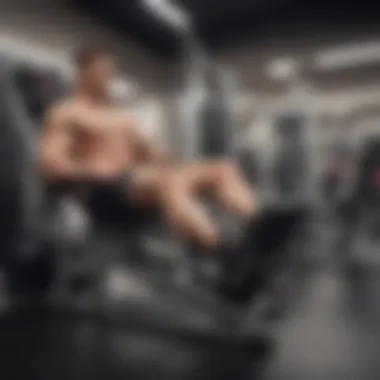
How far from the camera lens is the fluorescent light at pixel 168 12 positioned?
96 centimetres

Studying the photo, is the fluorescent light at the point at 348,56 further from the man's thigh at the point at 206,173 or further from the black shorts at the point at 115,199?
the black shorts at the point at 115,199

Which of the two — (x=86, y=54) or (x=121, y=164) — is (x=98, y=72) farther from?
(x=121, y=164)

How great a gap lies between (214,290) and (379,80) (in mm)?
515

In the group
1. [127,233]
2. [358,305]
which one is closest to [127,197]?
[127,233]

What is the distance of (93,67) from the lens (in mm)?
947

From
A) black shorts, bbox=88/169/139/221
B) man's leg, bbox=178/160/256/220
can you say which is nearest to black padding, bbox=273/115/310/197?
man's leg, bbox=178/160/256/220

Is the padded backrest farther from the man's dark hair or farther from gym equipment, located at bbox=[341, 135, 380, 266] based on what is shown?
gym equipment, located at bbox=[341, 135, 380, 266]

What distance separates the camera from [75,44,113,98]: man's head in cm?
94

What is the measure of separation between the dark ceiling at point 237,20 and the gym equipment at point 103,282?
20 centimetres

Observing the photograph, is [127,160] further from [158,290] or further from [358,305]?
[358,305]

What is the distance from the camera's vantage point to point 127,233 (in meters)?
0.95

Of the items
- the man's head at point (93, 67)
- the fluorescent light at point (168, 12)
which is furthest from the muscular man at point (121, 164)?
the fluorescent light at point (168, 12)

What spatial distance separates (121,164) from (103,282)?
226mm

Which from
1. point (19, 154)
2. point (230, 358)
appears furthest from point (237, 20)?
point (230, 358)
